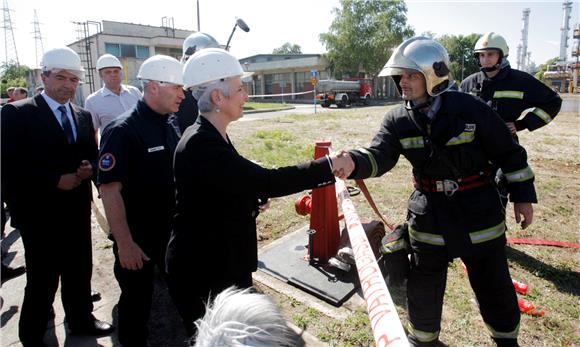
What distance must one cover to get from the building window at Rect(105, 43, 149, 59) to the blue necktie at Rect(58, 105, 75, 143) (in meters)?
41.6

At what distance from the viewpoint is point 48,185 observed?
286 centimetres

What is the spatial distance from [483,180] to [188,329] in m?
2.05

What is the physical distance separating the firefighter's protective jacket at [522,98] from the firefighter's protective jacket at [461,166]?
5.57 ft

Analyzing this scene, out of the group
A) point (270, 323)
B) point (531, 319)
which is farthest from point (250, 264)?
point (531, 319)

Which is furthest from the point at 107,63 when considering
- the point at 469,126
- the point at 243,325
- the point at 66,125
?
the point at 243,325

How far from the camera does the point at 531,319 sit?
10.5 feet

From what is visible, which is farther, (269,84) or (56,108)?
(269,84)

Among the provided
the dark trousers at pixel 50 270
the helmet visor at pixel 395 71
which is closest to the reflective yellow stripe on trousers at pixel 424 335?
the helmet visor at pixel 395 71

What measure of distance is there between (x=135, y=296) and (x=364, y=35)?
178ft

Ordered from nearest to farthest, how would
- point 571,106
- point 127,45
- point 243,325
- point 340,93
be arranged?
point 243,325
point 571,106
point 340,93
point 127,45

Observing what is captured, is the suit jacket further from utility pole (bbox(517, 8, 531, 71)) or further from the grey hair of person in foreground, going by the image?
utility pole (bbox(517, 8, 531, 71))

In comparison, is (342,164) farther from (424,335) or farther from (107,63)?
(107,63)

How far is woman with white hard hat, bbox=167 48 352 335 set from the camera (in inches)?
73.6

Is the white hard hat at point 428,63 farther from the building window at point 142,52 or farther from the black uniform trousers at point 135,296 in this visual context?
the building window at point 142,52
